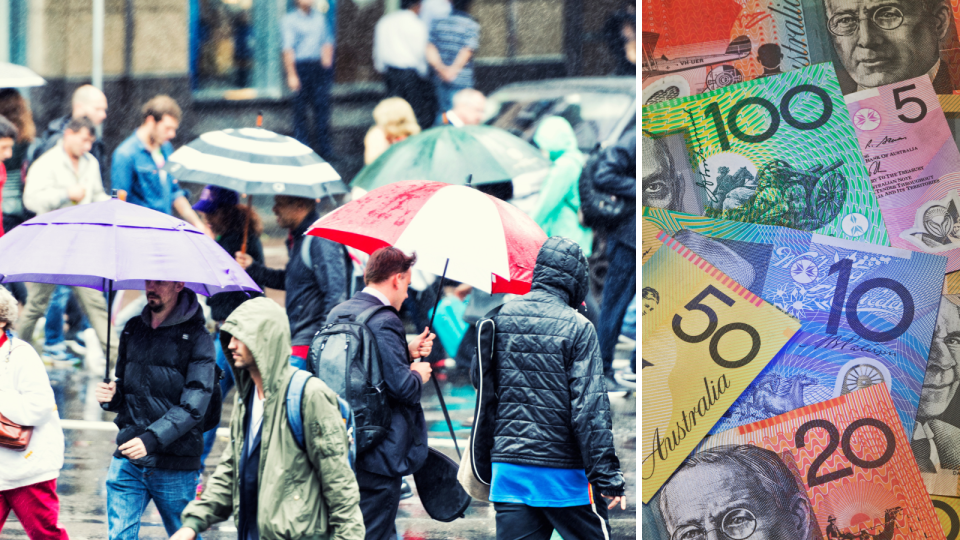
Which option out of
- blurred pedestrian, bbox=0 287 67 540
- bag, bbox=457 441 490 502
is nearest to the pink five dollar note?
bag, bbox=457 441 490 502

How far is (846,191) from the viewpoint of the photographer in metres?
4.30

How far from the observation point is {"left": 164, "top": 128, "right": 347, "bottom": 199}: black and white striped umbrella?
21.9ft

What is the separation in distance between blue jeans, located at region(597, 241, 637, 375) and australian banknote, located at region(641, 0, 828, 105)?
4448 mm

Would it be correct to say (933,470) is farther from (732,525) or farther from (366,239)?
(366,239)

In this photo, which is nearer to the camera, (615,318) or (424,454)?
(424,454)

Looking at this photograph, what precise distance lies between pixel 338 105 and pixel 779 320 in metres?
7.42

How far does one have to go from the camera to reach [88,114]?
33.8ft

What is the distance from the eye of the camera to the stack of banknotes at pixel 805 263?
4258mm

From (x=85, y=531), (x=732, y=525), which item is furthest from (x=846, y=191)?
(x=85, y=531)

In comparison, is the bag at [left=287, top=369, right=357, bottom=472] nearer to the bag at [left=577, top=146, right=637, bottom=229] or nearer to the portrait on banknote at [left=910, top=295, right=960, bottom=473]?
the portrait on banknote at [left=910, top=295, right=960, bottom=473]

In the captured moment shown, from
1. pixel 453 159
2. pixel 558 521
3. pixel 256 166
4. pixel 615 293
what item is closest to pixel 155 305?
pixel 558 521

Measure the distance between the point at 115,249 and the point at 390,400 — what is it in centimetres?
139

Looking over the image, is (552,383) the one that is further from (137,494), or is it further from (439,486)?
(137,494)

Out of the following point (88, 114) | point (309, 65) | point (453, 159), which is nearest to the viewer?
point (453, 159)
